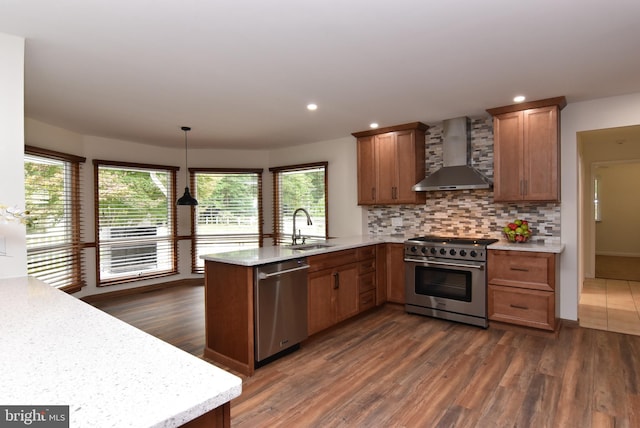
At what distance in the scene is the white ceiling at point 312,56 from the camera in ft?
6.41

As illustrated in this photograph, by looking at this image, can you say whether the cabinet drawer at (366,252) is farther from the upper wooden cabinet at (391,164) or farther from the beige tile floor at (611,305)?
the beige tile floor at (611,305)

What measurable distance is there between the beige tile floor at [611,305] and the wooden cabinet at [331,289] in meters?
2.47

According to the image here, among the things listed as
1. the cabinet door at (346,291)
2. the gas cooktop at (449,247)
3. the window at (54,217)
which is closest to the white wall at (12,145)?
the window at (54,217)

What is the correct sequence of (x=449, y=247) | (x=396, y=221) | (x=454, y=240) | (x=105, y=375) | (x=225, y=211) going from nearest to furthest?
(x=105, y=375)
(x=449, y=247)
(x=454, y=240)
(x=396, y=221)
(x=225, y=211)

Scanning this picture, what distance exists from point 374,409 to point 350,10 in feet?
7.86

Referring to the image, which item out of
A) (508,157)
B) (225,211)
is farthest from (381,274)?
(225,211)

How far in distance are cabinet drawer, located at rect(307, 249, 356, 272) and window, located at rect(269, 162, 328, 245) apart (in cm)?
175

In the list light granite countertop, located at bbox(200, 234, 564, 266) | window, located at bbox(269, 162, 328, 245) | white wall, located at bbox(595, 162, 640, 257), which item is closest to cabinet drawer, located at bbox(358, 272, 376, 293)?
light granite countertop, located at bbox(200, 234, 564, 266)

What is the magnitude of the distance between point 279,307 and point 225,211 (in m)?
3.59

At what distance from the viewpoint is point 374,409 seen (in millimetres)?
2340

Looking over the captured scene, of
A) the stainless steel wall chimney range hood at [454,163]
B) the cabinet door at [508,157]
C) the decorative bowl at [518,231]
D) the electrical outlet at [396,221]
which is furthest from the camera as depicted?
the electrical outlet at [396,221]

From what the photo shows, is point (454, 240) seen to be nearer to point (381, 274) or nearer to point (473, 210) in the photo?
point (473, 210)

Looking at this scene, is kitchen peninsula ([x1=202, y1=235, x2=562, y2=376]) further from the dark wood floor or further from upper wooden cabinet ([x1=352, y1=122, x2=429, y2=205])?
upper wooden cabinet ([x1=352, y1=122, x2=429, y2=205])

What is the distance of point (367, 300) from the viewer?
4.29 metres
